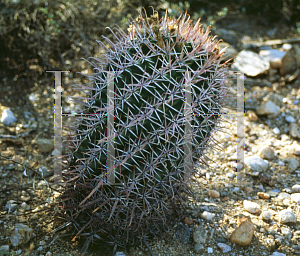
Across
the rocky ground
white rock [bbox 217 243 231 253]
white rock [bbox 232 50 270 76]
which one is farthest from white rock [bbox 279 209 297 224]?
white rock [bbox 232 50 270 76]

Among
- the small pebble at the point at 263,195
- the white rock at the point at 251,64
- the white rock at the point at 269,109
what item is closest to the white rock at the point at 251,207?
the small pebble at the point at 263,195

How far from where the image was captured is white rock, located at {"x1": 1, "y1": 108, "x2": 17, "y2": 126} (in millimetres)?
3268

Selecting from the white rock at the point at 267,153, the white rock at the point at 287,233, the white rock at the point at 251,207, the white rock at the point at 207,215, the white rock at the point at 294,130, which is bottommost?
the white rock at the point at 287,233

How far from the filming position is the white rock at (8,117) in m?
3.27

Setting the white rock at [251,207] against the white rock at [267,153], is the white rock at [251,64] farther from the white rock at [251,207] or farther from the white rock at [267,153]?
the white rock at [251,207]

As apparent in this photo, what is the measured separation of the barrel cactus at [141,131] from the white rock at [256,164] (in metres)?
1.04

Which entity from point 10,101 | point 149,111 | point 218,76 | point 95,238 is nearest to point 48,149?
point 10,101

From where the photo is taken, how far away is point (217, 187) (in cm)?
270

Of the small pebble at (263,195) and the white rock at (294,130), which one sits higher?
the white rock at (294,130)

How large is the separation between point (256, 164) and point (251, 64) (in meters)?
2.01

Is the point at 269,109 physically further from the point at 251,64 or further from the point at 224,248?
the point at 224,248

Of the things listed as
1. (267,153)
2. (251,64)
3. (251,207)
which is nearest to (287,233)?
(251,207)

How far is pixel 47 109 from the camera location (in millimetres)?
3637

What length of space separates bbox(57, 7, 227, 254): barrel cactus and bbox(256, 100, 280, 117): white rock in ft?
5.74
